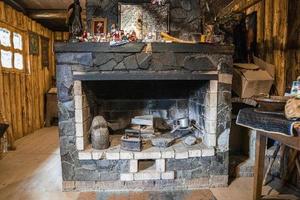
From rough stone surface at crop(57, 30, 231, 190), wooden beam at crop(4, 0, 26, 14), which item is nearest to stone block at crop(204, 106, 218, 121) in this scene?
rough stone surface at crop(57, 30, 231, 190)

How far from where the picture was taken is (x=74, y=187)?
2697mm

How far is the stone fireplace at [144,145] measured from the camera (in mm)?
2604

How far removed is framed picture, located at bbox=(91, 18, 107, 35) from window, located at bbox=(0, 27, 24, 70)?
2156 mm

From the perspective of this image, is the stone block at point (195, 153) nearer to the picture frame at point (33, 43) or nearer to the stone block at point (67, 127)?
the stone block at point (67, 127)

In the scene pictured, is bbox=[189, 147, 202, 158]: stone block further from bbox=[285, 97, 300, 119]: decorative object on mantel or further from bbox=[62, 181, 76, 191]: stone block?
bbox=[62, 181, 76, 191]: stone block

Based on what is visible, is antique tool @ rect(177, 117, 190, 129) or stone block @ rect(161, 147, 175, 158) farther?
antique tool @ rect(177, 117, 190, 129)

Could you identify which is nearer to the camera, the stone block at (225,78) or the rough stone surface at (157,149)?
the rough stone surface at (157,149)

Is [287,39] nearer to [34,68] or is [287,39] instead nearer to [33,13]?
[33,13]

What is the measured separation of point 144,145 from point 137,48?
45.7 inches

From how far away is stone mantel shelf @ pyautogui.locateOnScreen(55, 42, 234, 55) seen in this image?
8.43 ft

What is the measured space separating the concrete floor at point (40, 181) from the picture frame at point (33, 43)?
7.76ft

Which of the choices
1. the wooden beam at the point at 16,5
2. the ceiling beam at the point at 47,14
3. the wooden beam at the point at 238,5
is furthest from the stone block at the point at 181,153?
the wooden beam at the point at 16,5

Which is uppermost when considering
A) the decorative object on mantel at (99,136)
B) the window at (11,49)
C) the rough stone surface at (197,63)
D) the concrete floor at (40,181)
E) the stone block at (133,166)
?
the window at (11,49)

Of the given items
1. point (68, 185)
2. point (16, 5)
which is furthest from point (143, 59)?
point (16, 5)
